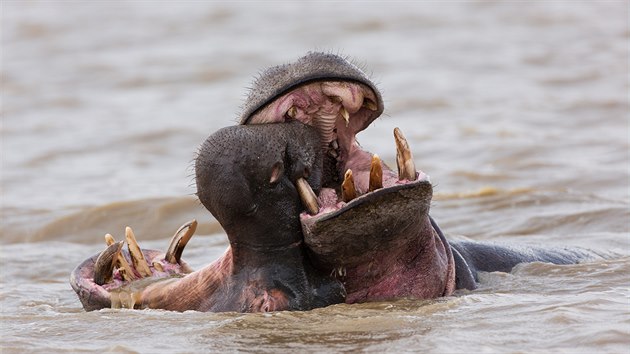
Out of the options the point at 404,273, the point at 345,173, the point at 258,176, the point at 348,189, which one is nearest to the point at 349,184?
the point at 348,189

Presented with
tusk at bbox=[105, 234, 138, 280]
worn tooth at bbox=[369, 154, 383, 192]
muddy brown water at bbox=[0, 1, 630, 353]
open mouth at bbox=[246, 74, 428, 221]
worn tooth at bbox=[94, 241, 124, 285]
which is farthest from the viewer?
tusk at bbox=[105, 234, 138, 280]

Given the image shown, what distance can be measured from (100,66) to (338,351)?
44.8ft

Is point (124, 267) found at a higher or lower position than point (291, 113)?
lower

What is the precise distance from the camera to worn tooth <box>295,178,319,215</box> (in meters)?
5.26

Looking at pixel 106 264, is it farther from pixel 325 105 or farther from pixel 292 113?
pixel 325 105

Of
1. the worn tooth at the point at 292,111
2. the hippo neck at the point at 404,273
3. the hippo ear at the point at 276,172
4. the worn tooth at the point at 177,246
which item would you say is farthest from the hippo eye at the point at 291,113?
Answer: the worn tooth at the point at 177,246

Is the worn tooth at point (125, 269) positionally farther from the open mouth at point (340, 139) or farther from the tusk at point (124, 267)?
the open mouth at point (340, 139)

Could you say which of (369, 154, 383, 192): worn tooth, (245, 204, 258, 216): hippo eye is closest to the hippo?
(245, 204, 258, 216): hippo eye

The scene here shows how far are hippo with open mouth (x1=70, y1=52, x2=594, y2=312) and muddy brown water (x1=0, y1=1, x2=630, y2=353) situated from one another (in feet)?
0.34

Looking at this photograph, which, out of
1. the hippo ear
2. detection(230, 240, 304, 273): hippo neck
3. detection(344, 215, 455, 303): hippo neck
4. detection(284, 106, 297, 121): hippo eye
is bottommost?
detection(344, 215, 455, 303): hippo neck

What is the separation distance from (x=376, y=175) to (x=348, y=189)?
0.43 ft

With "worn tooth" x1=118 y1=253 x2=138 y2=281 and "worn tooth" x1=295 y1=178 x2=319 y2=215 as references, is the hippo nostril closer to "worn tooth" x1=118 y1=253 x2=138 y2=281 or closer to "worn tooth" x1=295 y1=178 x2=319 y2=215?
"worn tooth" x1=295 y1=178 x2=319 y2=215

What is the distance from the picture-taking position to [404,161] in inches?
206

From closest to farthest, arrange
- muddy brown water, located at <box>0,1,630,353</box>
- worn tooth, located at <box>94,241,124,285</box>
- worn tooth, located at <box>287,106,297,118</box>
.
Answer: worn tooth, located at <box>287,106,297,118</box> → muddy brown water, located at <box>0,1,630,353</box> → worn tooth, located at <box>94,241,124,285</box>
